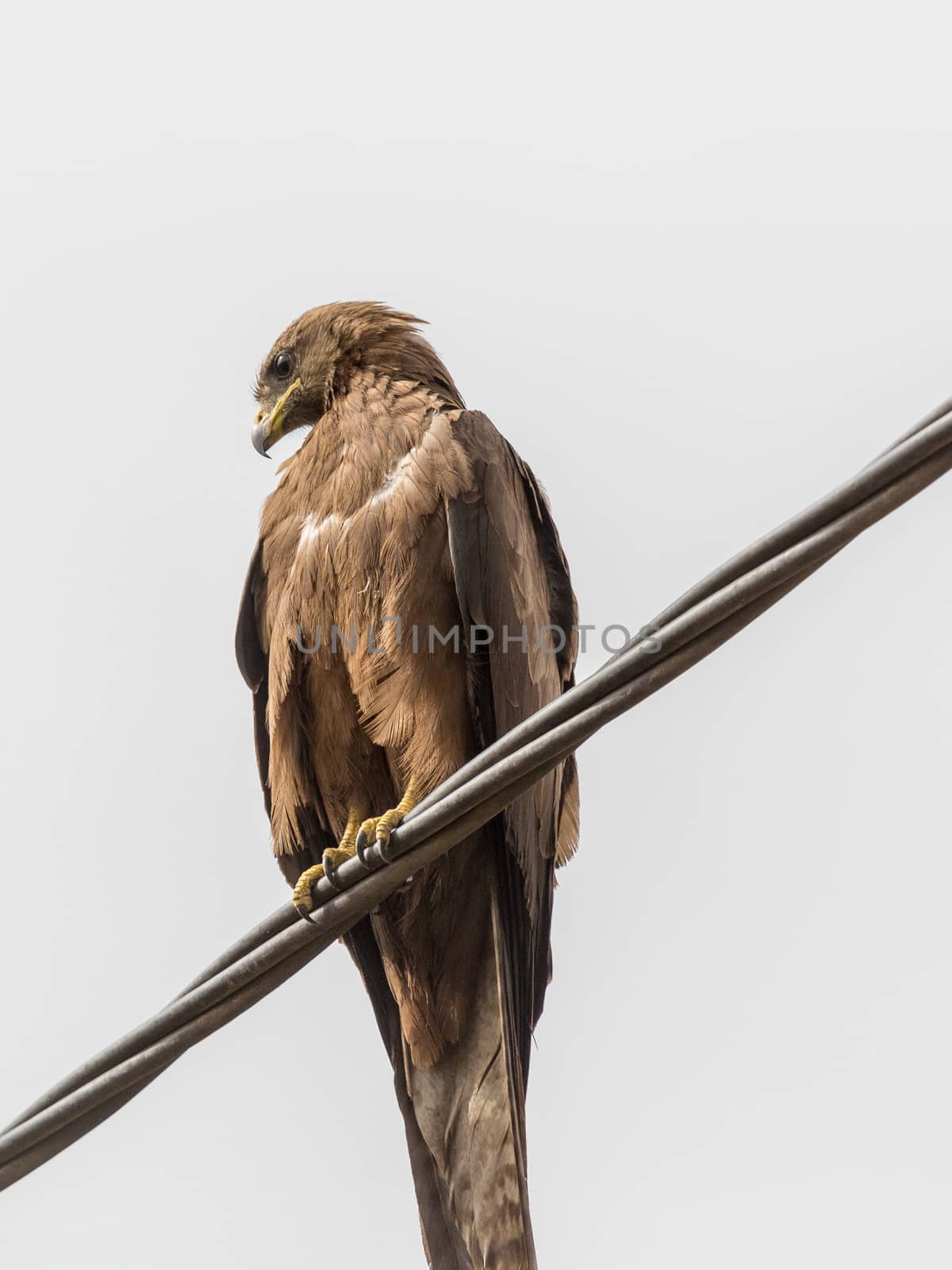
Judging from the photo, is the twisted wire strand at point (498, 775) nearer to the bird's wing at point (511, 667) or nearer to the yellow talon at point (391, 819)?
the yellow talon at point (391, 819)

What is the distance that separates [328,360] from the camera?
5449mm

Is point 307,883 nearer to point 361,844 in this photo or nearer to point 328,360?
point 361,844

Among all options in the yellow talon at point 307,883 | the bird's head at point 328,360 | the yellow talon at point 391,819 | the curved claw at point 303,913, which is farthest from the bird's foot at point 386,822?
the bird's head at point 328,360

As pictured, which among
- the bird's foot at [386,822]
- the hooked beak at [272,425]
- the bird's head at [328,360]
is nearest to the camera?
the bird's foot at [386,822]

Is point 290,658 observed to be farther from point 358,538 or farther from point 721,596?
point 721,596

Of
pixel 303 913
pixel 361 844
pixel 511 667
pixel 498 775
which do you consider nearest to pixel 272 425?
pixel 511 667

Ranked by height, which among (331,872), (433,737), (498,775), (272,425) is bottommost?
(498,775)

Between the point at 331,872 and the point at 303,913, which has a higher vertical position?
the point at 331,872

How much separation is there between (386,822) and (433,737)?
0.45 meters

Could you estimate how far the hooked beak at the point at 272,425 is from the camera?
5527 millimetres

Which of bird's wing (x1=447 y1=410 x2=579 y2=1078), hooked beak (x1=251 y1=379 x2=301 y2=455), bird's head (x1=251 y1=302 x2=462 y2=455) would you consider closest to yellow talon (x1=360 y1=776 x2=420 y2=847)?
bird's wing (x1=447 y1=410 x2=579 y2=1078)

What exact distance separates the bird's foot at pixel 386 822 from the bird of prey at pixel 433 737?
0.06 feet

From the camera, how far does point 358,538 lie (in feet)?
14.9

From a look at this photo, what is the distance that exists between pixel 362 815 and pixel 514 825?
56cm
